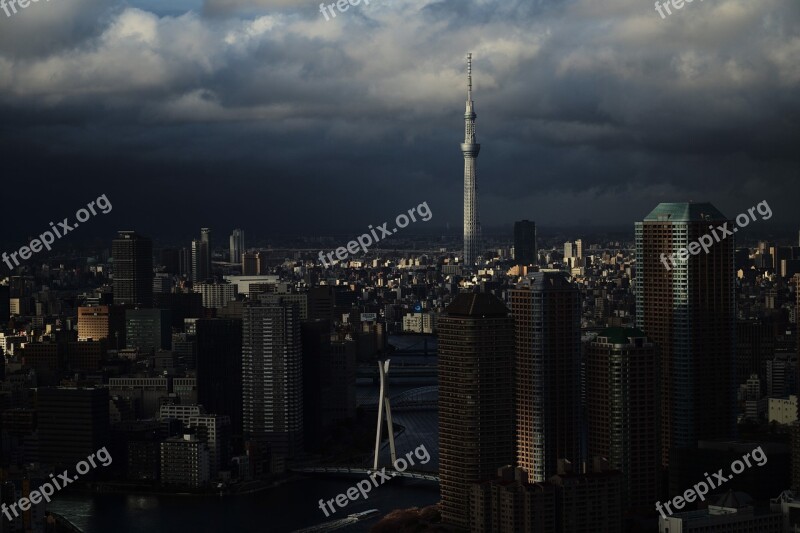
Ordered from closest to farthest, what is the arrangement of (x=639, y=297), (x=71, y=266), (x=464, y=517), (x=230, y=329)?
(x=464, y=517) < (x=639, y=297) < (x=230, y=329) < (x=71, y=266)

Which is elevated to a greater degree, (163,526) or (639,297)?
(639,297)

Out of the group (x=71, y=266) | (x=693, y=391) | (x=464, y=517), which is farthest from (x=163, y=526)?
(x=71, y=266)

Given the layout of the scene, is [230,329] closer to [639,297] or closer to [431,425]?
[431,425]

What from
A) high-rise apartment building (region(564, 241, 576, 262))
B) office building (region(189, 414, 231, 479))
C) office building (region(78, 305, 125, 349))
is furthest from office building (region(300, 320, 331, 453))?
office building (region(78, 305, 125, 349))

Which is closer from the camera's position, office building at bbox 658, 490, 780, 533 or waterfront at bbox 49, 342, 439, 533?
office building at bbox 658, 490, 780, 533

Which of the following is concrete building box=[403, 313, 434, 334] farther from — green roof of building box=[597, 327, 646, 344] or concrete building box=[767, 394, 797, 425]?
green roof of building box=[597, 327, 646, 344]

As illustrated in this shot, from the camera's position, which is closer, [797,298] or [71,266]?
[797,298]

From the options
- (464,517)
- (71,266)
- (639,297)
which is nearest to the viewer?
(464,517)
